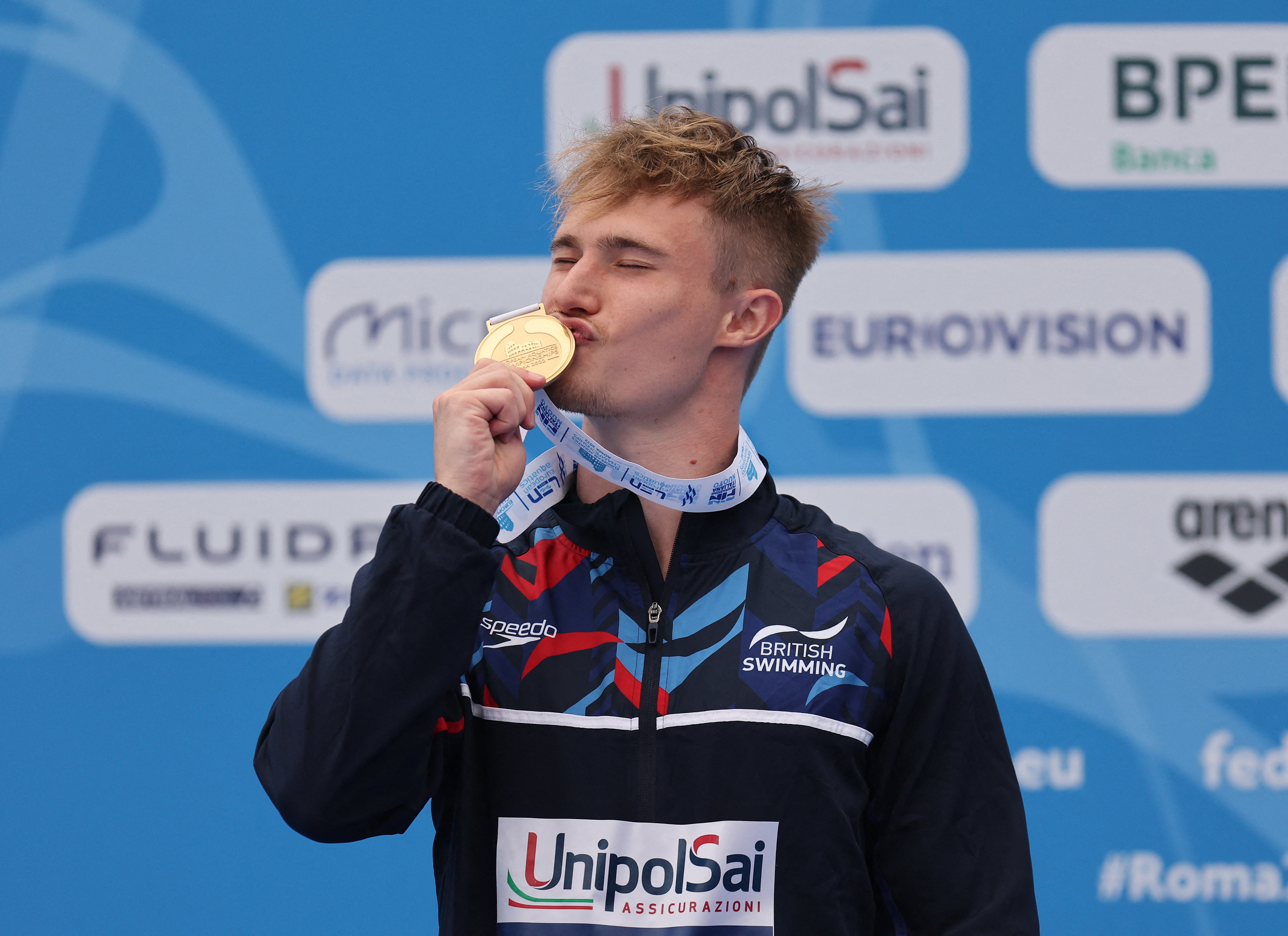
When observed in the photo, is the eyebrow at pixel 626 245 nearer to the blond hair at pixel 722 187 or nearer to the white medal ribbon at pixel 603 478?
the blond hair at pixel 722 187

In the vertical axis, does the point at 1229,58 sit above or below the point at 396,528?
above

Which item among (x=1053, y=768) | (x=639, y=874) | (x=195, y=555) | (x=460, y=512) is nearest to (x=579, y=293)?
(x=460, y=512)

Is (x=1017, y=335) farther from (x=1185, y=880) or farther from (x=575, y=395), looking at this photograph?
(x=575, y=395)

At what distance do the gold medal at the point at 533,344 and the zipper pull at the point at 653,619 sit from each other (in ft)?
0.91

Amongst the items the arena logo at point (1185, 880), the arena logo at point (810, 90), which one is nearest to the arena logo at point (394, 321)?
the arena logo at point (810, 90)

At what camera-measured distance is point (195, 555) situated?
8.34 ft

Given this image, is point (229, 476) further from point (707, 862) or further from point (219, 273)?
point (707, 862)

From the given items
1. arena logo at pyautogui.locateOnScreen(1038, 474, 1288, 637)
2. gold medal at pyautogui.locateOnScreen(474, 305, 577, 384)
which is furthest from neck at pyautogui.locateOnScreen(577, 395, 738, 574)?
arena logo at pyautogui.locateOnScreen(1038, 474, 1288, 637)

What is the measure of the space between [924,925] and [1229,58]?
7.27 ft

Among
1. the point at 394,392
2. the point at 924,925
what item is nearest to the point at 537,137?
the point at 394,392

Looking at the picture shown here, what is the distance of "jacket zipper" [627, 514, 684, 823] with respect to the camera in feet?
3.79

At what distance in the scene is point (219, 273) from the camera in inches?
99.8

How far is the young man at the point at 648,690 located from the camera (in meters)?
1.08

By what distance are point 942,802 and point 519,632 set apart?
0.50 meters
